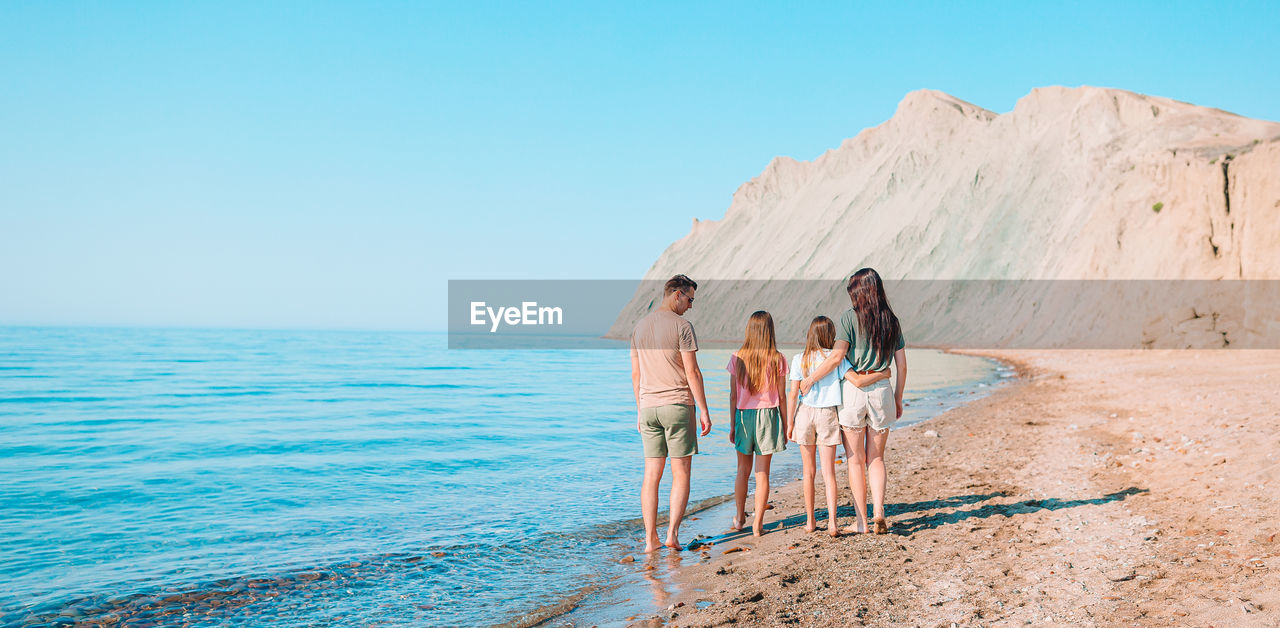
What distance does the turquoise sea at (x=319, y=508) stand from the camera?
204 inches

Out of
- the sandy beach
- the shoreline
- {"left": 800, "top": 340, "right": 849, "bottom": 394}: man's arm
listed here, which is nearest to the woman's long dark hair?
{"left": 800, "top": 340, "right": 849, "bottom": 394}: man's arm

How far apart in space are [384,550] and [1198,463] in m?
6.99

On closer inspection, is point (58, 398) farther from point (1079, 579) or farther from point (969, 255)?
point (969, 255)

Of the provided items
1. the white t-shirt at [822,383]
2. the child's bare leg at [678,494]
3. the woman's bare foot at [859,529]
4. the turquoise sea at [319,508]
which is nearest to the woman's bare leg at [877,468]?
the woman's bare foot at [859,529]

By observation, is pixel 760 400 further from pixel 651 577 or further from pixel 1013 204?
pixel 1013 204

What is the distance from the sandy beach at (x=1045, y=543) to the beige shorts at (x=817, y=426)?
70 cm

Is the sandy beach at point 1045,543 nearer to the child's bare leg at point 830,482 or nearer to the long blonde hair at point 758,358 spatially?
the child's bare leg at point 830,482

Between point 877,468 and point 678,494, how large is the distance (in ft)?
4.86

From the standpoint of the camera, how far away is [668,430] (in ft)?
18.8

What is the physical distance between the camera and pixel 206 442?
42.0ft

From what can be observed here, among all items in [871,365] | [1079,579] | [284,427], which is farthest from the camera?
[284,427]

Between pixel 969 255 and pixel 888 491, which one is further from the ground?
pixel 969 255

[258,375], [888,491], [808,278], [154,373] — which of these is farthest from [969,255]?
[888,491]

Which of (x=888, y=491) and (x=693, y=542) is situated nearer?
(x=693, y=542)
